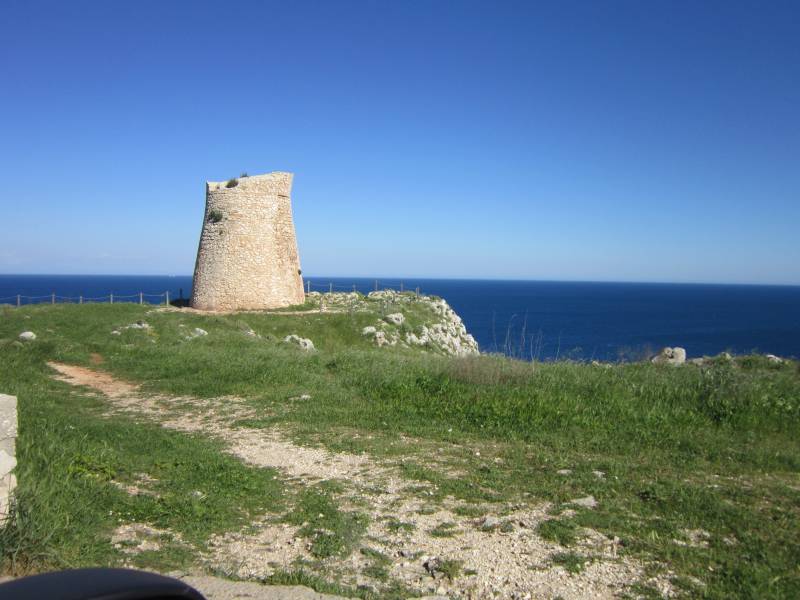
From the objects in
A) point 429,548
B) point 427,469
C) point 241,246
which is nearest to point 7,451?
point 429,548

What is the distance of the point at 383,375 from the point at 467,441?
4.35 metres

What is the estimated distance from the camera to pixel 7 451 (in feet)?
17.0

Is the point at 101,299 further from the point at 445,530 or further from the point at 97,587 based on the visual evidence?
the point at 97,587

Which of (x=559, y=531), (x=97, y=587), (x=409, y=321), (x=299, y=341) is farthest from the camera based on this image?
(x=409, y=321)

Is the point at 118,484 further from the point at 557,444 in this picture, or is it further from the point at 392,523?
the point at 557,444

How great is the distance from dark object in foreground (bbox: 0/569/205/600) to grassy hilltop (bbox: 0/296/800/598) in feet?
7.34

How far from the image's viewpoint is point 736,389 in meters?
10.1

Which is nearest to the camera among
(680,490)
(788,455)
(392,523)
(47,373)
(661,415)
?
(392,523)

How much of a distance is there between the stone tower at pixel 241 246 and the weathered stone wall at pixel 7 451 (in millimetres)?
23425

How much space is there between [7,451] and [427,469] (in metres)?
4.65

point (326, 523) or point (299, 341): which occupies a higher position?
point (299, 341)

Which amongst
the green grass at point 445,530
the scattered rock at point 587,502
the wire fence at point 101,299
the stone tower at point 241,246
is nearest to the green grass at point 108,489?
the green grass at point 445,530

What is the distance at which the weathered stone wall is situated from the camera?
4.68 meters

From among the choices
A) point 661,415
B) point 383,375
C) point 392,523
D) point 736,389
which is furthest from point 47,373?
point 736,389
